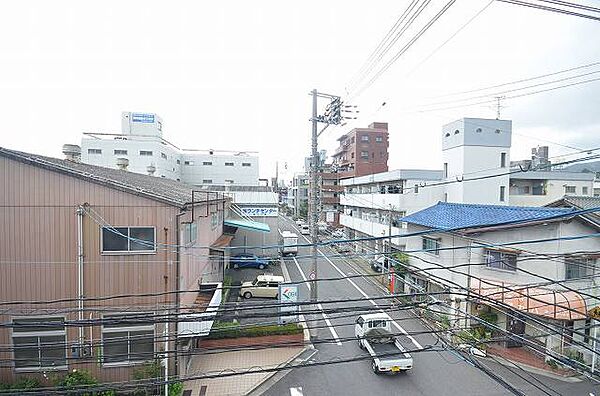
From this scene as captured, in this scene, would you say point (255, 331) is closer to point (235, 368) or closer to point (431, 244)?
point (235, 368)

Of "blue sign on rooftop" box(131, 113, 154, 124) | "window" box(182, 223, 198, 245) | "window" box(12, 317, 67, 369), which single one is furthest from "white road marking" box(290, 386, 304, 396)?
"blue sign on rooftop" box(131, 113, 154, 124)

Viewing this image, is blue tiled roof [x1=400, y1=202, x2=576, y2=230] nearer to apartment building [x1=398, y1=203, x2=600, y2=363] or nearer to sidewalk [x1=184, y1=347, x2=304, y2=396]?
apartment building [x1=398, y1=203, x2=600, y2=363]

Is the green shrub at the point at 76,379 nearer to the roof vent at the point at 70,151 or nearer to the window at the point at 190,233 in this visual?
the window at the point at 190,233

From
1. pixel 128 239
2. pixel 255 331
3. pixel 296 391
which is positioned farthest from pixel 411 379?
pixel 128 239

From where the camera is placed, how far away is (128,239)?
8.88 meters

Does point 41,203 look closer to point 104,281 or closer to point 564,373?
point 104,281

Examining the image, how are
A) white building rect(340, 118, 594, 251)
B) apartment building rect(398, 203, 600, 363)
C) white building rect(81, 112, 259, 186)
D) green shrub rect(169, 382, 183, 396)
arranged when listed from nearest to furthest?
green shrub rect(169, 382, 183, 396)
apartment building rect(398, 203, 600, 363)
white building rect(340, 118, 594, 251)
white building rect(81, 112, 259, 186)

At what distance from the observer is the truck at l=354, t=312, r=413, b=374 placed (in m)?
10.5

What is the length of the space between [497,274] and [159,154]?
110 feet

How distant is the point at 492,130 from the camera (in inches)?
869

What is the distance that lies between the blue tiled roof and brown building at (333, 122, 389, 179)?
2356 cm

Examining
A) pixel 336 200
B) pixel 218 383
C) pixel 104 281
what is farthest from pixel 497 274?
pixel 336 200

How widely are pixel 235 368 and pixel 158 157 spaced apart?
30.0m

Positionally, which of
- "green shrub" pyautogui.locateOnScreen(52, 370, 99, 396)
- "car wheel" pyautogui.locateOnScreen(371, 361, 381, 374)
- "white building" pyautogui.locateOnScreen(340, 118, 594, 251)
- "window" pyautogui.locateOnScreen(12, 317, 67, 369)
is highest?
"white building" pyautogui.locateOnScreen(340, 118, 594, 251)
